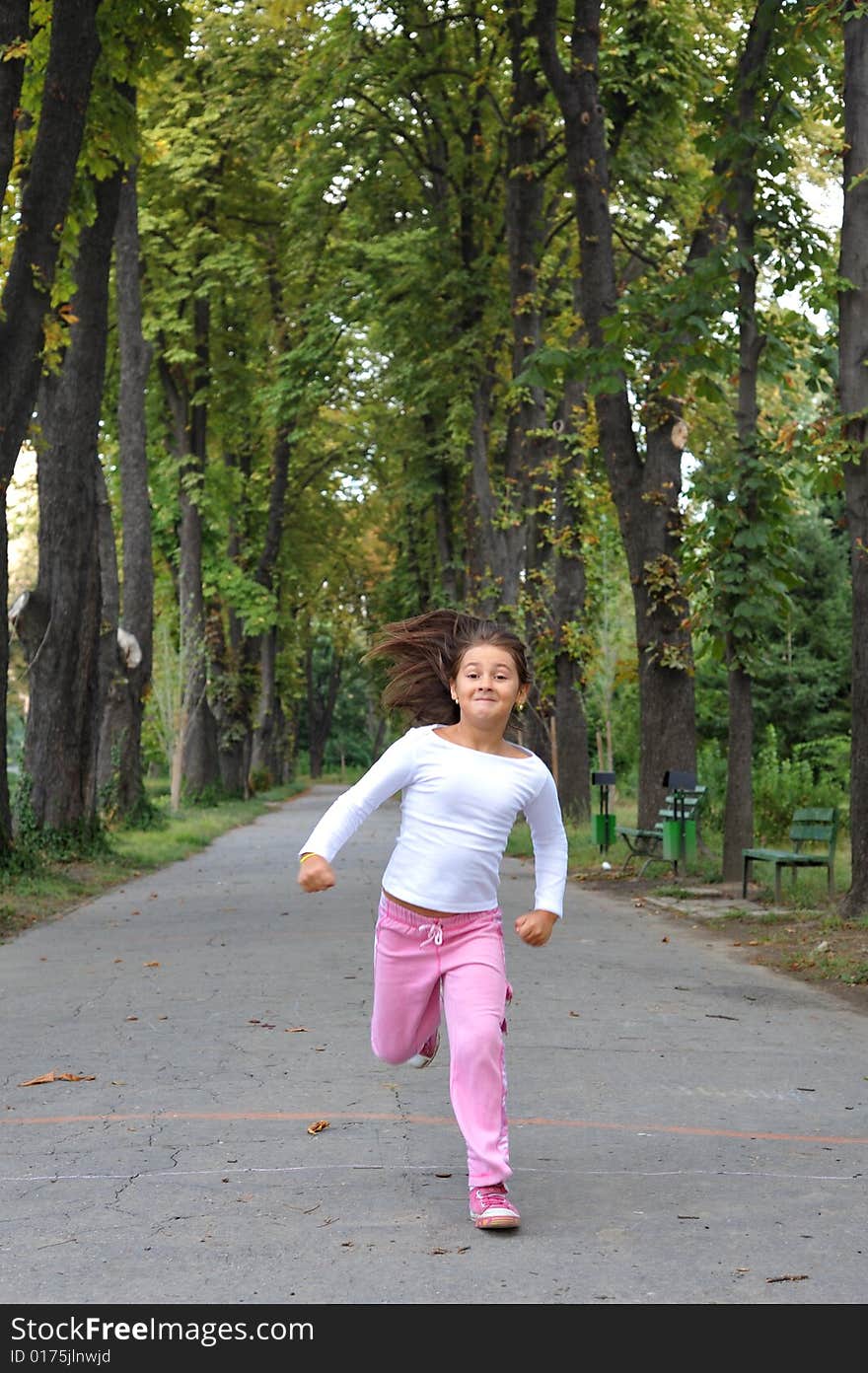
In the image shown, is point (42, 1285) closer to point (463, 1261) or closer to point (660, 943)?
point (463, 1261)

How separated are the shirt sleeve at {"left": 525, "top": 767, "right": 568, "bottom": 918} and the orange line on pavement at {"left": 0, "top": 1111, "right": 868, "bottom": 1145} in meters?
1.32

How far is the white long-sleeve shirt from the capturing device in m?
5.86

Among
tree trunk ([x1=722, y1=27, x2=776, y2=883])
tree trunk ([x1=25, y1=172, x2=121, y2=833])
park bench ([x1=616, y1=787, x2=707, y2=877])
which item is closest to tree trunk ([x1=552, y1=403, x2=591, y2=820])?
park bench ([x1=616, y1=787, x2=707, y2=877])

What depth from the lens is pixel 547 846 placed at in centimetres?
627

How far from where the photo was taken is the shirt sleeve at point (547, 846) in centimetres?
609

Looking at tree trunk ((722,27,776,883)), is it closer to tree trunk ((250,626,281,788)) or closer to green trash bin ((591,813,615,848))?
green trash bin ((591,813,615,848))

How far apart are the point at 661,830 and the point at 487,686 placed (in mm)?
15045

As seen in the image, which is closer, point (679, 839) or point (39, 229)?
point (39, 229)

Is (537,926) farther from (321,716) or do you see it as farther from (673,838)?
(321,716)

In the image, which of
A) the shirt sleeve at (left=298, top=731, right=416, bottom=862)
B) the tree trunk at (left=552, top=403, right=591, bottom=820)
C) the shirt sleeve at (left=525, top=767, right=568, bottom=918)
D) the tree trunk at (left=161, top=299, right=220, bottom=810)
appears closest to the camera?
the shirt sleeve at (left=298, top=731, right=416, bottom=862)

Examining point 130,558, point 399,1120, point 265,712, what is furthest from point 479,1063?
point 265,712

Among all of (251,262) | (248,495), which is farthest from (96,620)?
(248,495)

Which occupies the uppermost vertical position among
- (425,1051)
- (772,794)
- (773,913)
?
(772,794)

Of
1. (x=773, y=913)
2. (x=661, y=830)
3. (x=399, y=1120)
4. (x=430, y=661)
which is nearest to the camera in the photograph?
(x=430, y=661)
